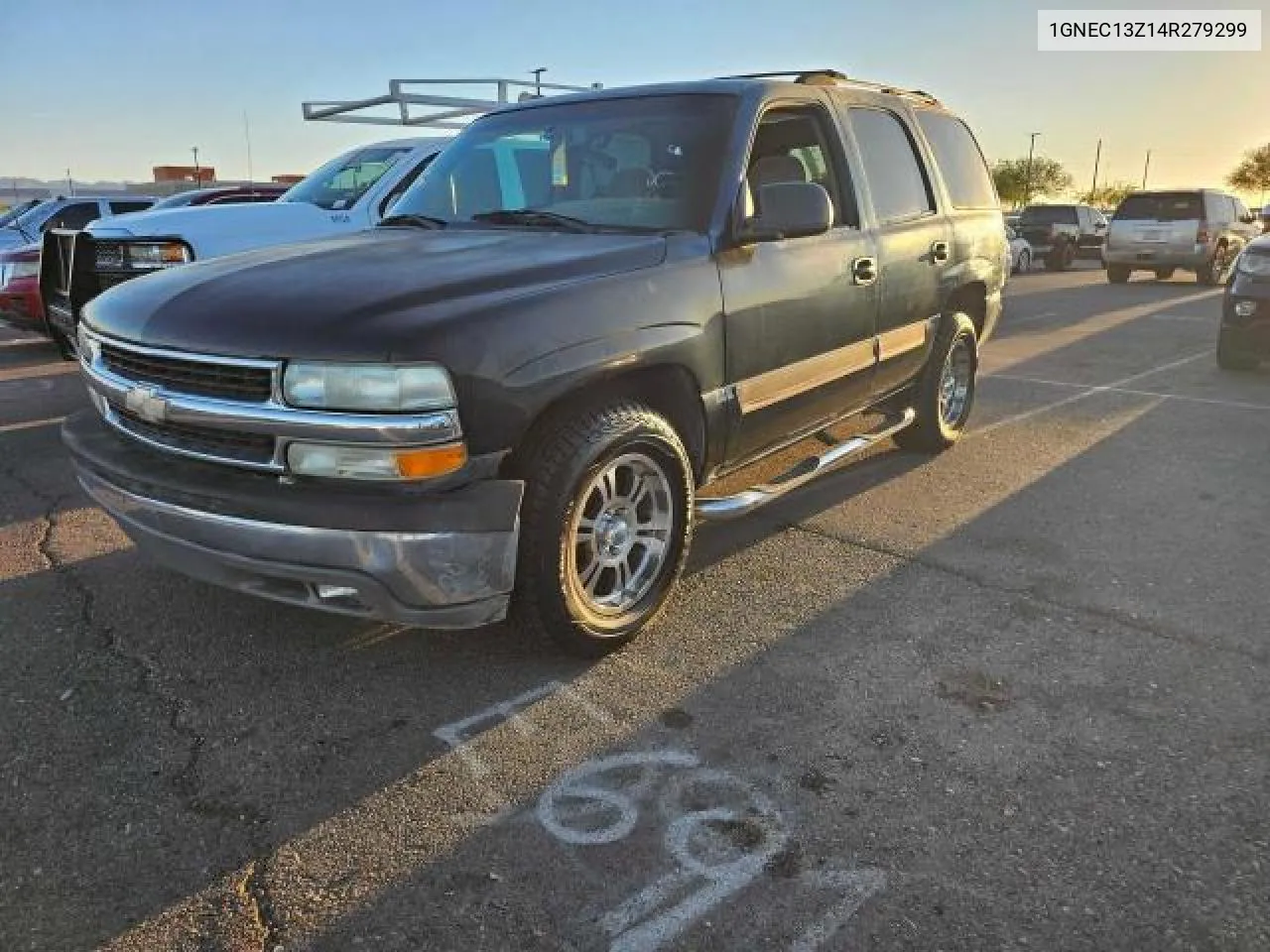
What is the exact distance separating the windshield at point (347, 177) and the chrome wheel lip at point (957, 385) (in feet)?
15.8

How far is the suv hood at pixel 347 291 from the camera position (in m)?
2.68

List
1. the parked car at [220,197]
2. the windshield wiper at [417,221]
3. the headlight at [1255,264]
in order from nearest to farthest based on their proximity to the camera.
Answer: the windshield wiper at [417,221] < the headlight at [1255,264] < the parked car at [220,197]

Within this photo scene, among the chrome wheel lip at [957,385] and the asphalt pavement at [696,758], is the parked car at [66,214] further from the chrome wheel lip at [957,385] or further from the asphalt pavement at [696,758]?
the chrome wheel lip at [957,385]

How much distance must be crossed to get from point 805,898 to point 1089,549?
112 inches

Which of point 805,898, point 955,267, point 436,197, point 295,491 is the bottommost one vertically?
point 805,898

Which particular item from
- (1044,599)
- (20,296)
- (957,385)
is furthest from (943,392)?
(20,296)

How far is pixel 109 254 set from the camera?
6.78 meters

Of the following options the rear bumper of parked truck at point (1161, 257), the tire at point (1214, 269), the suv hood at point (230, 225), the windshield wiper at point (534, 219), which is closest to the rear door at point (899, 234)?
the windshield wiper at point (534, 219)

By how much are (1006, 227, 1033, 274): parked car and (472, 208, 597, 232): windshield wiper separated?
2160cm

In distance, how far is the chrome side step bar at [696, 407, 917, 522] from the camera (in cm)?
368

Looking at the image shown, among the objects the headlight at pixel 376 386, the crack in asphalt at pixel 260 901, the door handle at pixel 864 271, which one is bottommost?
the crack in asphalt at pixel 260 901

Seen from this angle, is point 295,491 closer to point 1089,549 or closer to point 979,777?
point 979,777

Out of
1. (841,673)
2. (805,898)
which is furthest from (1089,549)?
(805,898)

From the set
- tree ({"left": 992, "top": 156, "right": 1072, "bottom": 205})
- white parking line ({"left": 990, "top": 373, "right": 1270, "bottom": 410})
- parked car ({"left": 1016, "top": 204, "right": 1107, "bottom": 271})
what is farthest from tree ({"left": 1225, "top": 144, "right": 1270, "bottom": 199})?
white parking line ({"left": 990, "top": 373, "right": 1270, "bottom": 410})
